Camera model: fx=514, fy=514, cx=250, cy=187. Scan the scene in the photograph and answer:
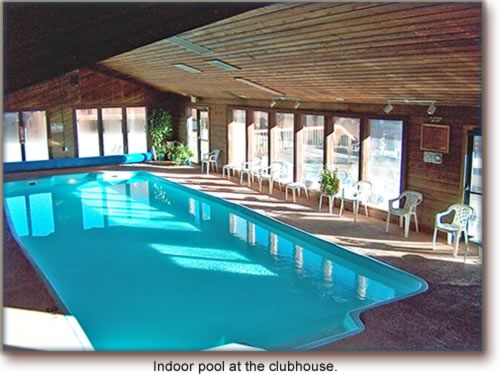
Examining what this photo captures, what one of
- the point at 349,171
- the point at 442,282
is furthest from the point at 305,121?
the point at 442,282

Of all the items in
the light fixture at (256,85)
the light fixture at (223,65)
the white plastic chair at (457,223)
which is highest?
the light fixture at (223,65)

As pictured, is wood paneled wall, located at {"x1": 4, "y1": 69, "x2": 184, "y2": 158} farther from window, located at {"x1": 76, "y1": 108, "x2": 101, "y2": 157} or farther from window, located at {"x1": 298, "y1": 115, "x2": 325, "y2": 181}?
window, located at {"x1": 298, "y1": 115, "x2": 325, "y2": 181}

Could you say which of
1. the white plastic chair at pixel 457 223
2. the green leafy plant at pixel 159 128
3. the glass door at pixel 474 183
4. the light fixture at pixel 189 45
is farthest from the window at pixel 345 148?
the green leafy plant at pixel 159 128

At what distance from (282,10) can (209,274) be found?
3.63 metres

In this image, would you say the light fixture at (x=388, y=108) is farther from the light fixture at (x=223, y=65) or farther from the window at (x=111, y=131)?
the window at (x=111, y=131)

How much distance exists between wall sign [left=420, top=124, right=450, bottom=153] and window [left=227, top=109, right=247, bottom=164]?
611 centimetres

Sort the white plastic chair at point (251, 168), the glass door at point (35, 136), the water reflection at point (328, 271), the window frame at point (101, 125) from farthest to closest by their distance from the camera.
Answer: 1. the window frame at point (101, 125)
2. the glass door at point (35, 136)
3. the white plastic chair at point (251, 168)
4. the water reflection at point (328, 271)

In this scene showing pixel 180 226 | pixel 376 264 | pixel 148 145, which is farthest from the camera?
pixel 148 145

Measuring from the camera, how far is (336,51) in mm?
6418

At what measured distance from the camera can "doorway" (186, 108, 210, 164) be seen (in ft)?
49.7

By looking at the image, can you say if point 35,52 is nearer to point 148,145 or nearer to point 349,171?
point 349,171

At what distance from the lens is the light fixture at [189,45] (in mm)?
7438

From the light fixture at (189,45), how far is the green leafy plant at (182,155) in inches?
293

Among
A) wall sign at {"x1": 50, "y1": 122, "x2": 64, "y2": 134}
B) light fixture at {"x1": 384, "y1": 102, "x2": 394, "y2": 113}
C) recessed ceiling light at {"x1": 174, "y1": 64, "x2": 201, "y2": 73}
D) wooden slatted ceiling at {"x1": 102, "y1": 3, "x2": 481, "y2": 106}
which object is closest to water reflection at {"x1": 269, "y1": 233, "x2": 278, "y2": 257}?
wooden slatted ceiling at {"x1": 102, "y1": 3, "x2": 481, "y2": 106}
